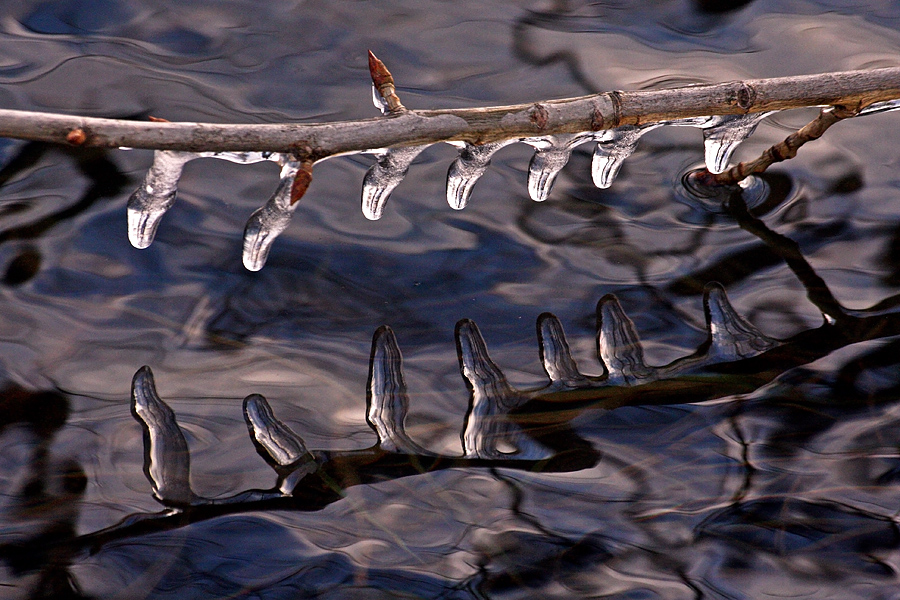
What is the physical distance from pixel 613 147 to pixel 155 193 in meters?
1.25

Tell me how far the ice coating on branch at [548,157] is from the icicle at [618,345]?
0.48m

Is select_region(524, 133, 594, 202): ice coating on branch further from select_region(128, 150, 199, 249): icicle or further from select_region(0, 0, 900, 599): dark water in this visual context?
select_region(128, 150, 199, 249): icicle

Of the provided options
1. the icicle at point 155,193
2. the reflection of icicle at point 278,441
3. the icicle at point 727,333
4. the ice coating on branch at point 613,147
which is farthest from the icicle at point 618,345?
the icicle at point 155,193

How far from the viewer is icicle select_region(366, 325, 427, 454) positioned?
2211mm

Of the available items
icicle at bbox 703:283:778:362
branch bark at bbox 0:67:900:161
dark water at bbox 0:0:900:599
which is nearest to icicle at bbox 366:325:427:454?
dark water at bbox 0:0:900:599

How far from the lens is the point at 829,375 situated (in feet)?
7.79

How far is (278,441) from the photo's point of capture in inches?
87.4

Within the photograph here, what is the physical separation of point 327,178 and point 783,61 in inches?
74.4

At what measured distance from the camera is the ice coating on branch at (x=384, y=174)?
195 centimetres

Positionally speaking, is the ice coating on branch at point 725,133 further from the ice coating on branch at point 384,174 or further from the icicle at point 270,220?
the icicle at point 270,220

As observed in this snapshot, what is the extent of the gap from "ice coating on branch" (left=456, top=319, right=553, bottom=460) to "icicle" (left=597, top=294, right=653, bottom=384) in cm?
33

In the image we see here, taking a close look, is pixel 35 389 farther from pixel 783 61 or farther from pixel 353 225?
pixel 783 61

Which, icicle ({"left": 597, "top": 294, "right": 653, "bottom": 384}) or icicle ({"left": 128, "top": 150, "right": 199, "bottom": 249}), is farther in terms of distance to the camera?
icicle ({"left": 597, "top": 294, "right": 653, "bottom": 384})

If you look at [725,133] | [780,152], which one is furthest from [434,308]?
[780,152]
